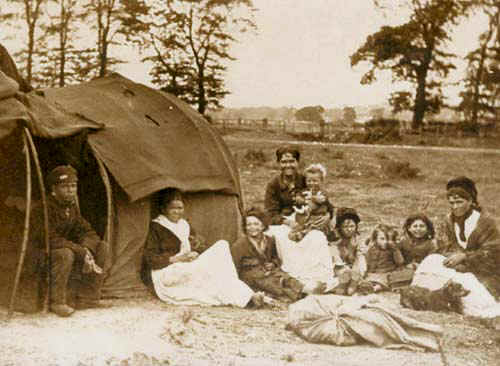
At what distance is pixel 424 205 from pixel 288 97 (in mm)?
3171

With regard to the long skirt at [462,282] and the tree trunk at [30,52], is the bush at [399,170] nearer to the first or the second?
the long skirt at [462,282]

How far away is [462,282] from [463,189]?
845 millimetres

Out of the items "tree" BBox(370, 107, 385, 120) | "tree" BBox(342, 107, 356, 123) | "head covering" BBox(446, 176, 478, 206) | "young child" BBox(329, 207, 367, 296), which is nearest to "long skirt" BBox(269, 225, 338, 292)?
"young child" BBox(329, 207, 367, 296)

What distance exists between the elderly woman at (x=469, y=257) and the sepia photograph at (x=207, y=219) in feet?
0.05

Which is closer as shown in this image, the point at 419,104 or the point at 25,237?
the point at 25,237

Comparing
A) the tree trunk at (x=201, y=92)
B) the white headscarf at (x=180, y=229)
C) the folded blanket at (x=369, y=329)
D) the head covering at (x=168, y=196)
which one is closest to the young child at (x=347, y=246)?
the folded blanket at (x=369, y=329)

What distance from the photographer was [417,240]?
19.2ft

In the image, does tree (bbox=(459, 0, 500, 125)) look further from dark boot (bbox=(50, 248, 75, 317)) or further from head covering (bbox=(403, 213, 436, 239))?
dark boot (bbox=(50, 248, 75, 317))

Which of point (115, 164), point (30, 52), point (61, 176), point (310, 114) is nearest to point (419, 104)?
point (310, 114)

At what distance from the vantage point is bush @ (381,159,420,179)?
34.6 ft

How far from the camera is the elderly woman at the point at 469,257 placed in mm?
5105

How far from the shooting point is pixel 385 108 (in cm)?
926

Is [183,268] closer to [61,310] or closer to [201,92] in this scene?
[61,310]

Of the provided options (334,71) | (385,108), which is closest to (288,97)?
(334,71)
